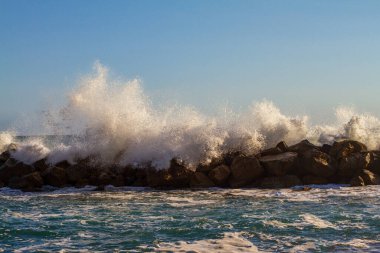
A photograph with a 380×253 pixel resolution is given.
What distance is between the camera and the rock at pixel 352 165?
1728 centimetres

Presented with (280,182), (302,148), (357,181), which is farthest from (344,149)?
(280,182)

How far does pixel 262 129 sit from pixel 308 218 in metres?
10.00

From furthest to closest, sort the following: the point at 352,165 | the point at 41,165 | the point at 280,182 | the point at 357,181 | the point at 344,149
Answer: the point at 41,165
the point at 344,149
the point at 352,165
the point at 280,182
the point at 357,181

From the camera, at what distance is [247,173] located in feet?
55.5

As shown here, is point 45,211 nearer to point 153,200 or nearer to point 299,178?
point 153,200

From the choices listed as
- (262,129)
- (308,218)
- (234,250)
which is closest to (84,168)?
(262,129)

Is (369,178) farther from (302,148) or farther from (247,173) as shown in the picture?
(247,173)

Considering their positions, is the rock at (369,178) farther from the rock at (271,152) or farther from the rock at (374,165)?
the rock at (271,152)

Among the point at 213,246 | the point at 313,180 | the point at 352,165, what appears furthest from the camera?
the point at 352,165

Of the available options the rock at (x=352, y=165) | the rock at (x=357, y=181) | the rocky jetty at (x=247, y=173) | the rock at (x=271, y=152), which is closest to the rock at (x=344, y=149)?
the rocky jetty at (x=247, y=173)

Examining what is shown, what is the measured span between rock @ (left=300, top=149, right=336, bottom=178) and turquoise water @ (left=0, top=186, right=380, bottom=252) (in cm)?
124

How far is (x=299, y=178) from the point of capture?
17.1 meters

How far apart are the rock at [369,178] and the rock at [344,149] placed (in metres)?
1.16

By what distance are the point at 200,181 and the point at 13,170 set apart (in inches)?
273
